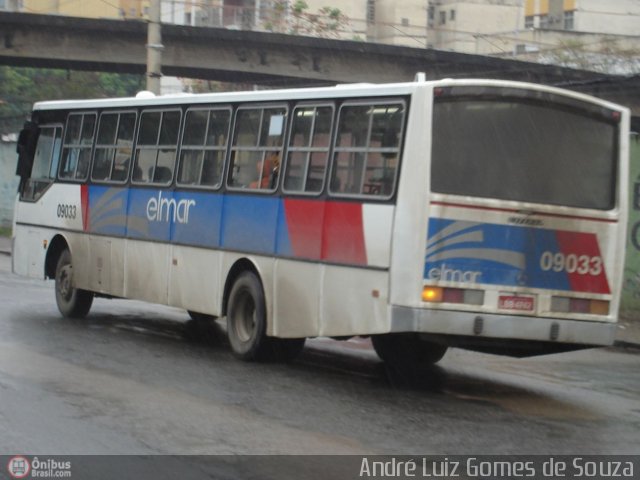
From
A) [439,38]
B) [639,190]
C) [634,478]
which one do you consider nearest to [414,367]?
[634,478]

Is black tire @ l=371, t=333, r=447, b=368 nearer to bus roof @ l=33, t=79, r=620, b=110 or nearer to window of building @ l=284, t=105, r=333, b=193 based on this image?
window of building @ l=284, t=105, r=333, b=193

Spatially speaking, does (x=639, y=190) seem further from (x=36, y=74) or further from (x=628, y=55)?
(x=36, y=74)

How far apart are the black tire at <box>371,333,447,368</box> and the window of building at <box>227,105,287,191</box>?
2.16 meters

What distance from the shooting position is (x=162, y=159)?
15.2 meters

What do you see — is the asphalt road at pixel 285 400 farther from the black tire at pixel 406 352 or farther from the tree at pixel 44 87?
the tree at pixel 44 87


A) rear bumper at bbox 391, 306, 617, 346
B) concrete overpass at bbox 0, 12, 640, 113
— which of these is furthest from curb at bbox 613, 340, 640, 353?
concrete overpass at bbox 0, 12, 640, 113

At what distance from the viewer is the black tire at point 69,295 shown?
16.8 meters

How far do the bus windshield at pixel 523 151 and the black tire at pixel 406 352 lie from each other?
2.60m

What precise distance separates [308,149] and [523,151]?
2373 millimetres

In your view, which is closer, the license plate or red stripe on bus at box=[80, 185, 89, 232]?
the license plate

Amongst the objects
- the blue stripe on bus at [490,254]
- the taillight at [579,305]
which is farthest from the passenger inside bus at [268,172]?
the taillight at [579,305]

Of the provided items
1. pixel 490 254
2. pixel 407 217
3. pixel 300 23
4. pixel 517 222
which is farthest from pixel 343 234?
pixel 300 23

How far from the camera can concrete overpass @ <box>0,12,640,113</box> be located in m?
39.0

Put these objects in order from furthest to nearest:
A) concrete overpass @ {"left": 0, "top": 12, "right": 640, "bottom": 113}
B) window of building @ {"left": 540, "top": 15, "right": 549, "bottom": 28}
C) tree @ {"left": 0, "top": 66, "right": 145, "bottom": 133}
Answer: window of building @ {"left": 540, "top": 15, "right": 549, "bottom": 28} < tree @ {"left": 0, "top": 66, "right": 145, "bottom": 133} < concrete overpass @ {"left": 0, "top": 12, "right": 640, "bottom": 113}
